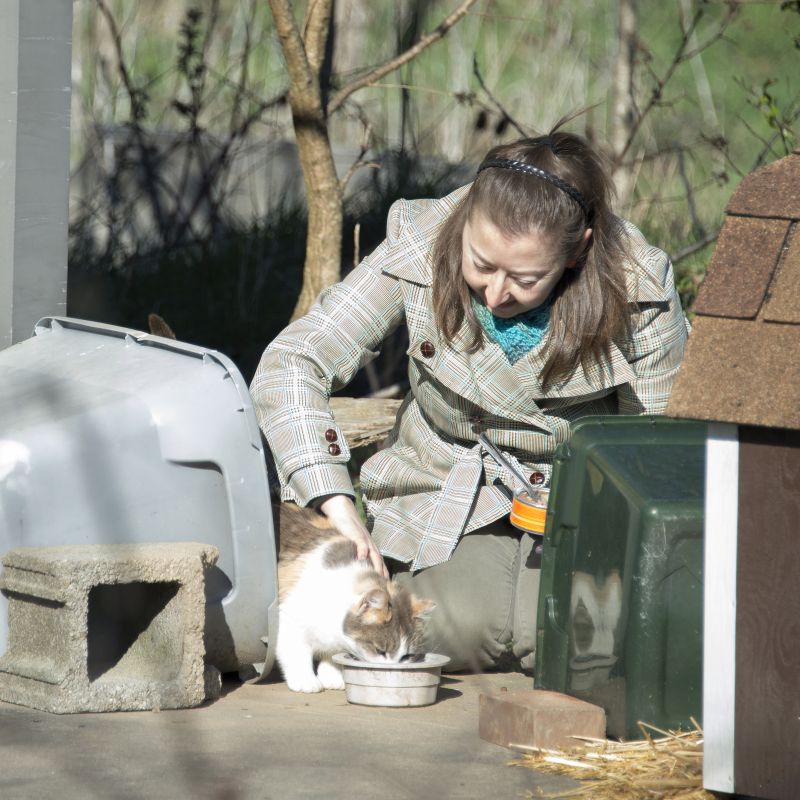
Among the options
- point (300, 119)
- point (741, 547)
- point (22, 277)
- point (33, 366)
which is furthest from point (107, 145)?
point (741, 547)

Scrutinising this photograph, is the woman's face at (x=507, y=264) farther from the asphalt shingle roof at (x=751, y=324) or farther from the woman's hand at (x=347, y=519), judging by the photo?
the asphalt shingle roof at (x=751, y=324)

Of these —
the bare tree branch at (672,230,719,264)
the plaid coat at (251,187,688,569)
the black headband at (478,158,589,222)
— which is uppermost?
the bare tree branch at (672,230,719,264)

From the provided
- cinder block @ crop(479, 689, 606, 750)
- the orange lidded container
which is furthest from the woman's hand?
cinder block @ crop(479, 689, 606, 750)

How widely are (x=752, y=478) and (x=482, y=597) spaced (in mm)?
1308

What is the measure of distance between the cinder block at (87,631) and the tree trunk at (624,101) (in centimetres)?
421

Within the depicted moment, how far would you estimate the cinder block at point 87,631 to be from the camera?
2.54 m

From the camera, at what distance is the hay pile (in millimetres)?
2148

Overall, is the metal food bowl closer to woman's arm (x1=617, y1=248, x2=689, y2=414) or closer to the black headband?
woman's arm (x1=617, y1=248, x2=689, y2=414)

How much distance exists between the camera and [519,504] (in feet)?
9.97

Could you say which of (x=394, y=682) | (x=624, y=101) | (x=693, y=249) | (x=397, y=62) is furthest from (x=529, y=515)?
(x=624, y=101)

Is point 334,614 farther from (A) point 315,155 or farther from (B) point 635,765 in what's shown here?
(A) point 315,155

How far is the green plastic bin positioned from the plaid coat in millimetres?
487

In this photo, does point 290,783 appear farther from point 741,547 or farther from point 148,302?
point 148,302

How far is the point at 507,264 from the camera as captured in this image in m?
2.84
